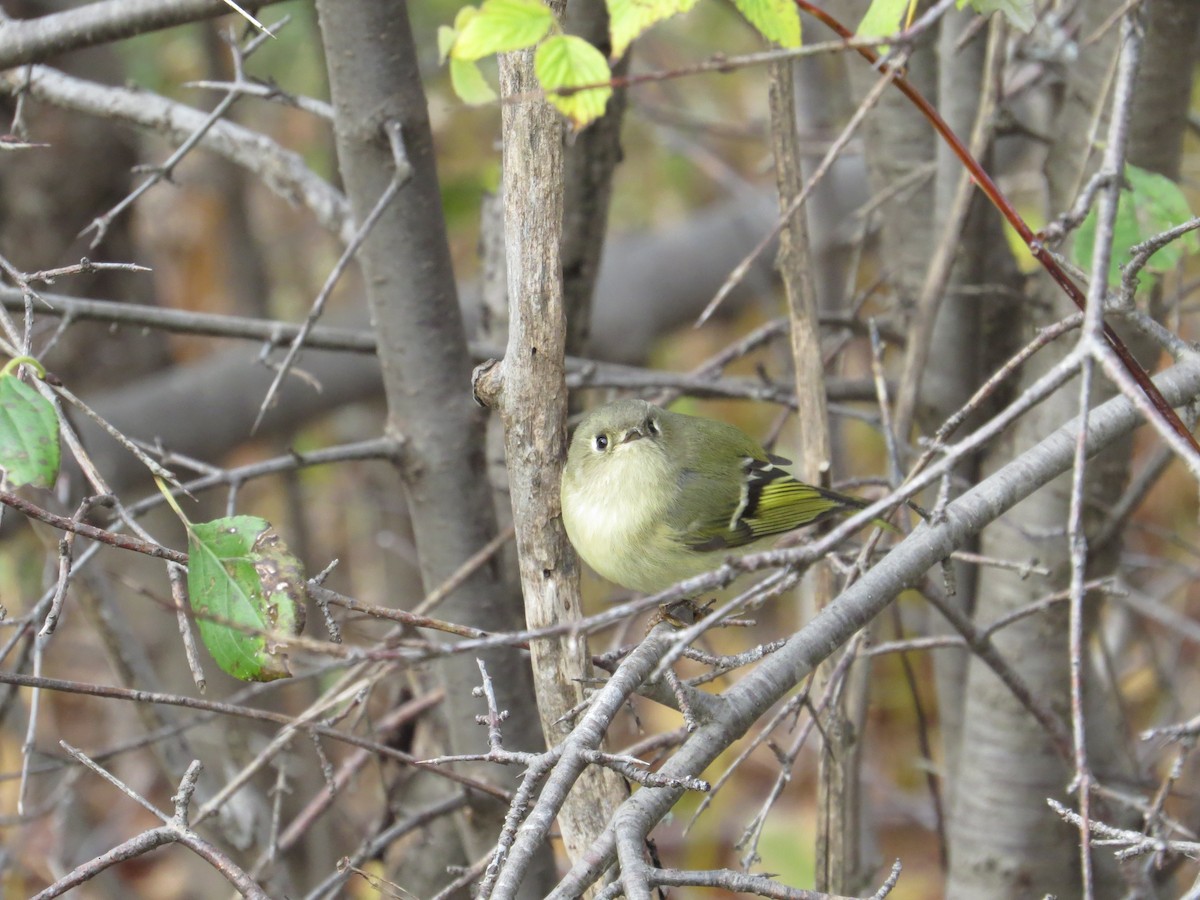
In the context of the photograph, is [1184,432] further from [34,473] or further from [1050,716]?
[34,473]

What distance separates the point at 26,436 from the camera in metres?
1.26

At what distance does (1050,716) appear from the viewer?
7.86 ft

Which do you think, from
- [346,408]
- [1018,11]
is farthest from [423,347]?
[346,408]

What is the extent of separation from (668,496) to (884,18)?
50.1 inches

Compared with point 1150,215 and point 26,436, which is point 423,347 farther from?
point 1150,215

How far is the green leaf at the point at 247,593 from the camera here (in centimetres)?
139

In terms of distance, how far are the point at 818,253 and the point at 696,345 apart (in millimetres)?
4158

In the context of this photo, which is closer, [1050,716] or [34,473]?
[34,473]

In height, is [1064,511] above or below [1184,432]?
below

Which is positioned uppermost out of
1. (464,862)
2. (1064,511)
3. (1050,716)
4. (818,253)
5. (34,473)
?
(818,253)

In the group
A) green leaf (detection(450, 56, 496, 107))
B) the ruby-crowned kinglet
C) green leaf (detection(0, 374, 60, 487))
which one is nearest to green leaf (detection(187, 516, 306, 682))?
green leaf (detection(0, 374, 60, 487))

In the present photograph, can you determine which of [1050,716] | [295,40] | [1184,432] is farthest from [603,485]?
[295,40]

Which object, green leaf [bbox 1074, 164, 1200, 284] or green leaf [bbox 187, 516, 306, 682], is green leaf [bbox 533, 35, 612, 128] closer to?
green leaf [bbox 187, 516, 306, 682]

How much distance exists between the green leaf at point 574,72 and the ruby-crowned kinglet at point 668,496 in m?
0.98
